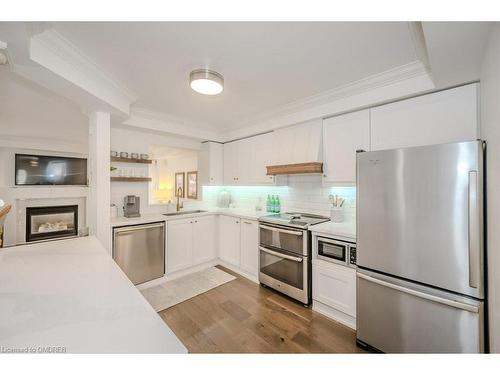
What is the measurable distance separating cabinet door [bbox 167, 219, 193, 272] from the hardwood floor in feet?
2.24

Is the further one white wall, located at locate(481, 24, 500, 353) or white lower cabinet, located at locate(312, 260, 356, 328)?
white lower cabinet, located at locate(312, 260, 356, 328)

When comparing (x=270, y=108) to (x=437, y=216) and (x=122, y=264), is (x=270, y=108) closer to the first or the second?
(x=437, y=216)

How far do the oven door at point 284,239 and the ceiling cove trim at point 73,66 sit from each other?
2203 millimetres

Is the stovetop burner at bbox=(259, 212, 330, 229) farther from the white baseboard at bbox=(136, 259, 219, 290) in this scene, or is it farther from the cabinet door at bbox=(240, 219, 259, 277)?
the white baseboard at bbox=(136, 259, 219, 290)

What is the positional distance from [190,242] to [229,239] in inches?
23.9

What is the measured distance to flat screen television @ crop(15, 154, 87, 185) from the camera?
387 centimetres

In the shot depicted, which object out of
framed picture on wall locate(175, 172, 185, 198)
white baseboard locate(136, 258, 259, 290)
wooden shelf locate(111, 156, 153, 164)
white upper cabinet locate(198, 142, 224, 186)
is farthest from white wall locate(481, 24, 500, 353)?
framed picture on wall locate(175, 172, 185, 198)

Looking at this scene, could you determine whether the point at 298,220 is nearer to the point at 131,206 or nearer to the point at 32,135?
the point at 131,206

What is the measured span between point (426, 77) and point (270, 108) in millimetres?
1616

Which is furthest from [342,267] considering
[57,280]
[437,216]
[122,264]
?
[122,264]

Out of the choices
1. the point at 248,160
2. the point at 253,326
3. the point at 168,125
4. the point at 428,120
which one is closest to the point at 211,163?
the point at 248,160

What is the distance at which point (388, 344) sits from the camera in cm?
159

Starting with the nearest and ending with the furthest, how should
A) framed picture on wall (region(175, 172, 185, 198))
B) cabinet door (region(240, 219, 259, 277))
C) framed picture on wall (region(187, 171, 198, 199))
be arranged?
1. cabinet door (region(240, 219, 259, 277))
2. framed picture on wall (region(187, 171, 198, 199))
3. framed picture on wall (region(175, 172, 185, 198))
